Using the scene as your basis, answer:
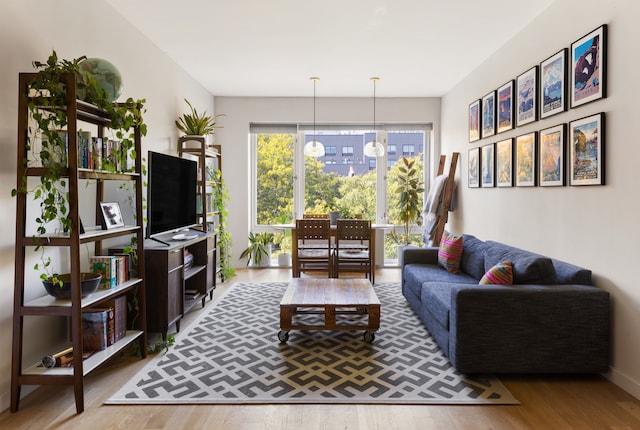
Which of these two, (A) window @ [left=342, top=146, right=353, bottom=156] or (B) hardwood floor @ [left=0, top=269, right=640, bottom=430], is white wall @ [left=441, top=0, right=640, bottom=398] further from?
(A) window @ [left=342, top=146, right=353, bottom=156]

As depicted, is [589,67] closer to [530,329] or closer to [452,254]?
[530,329]

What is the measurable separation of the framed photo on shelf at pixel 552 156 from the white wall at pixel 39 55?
3453 mm

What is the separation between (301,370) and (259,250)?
3.56 m

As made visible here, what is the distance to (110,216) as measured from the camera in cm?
270

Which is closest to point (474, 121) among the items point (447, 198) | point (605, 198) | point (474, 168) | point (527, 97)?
point (474, 168)

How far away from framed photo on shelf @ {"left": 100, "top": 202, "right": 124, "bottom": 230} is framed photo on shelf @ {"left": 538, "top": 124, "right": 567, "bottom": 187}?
316 cm

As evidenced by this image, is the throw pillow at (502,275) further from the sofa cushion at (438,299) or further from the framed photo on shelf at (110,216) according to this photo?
the framed photo on shelf at (110,216)

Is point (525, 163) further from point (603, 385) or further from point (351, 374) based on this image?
point (351, 374)

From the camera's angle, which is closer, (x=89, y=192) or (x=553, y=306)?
(x=553, y=306)

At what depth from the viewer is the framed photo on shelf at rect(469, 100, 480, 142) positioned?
15.0 ft

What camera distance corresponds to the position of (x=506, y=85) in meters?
3.87

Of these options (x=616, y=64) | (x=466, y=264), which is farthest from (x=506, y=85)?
(x=466, y=264)

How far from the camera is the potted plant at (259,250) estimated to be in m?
6.12

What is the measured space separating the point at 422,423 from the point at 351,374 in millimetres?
639
